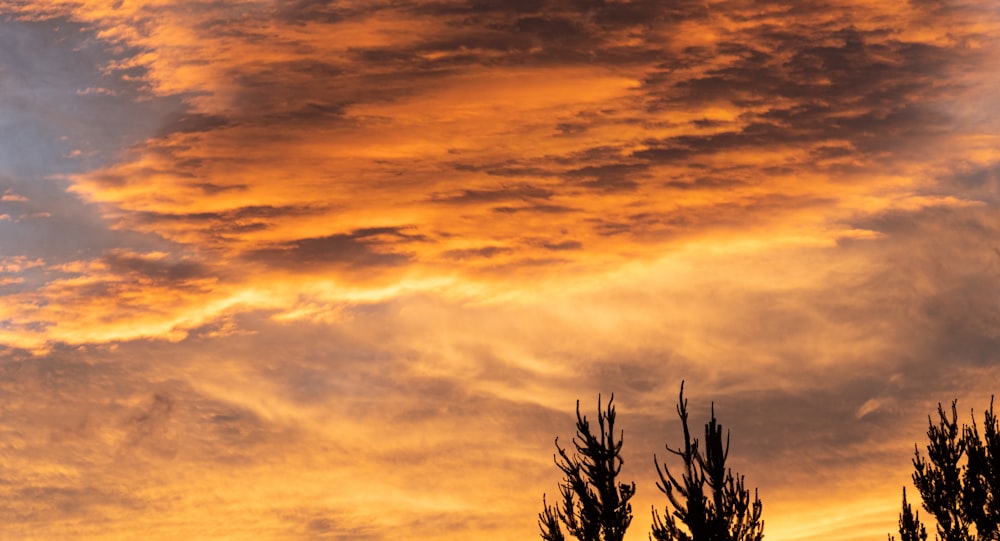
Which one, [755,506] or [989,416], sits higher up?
[989,416]

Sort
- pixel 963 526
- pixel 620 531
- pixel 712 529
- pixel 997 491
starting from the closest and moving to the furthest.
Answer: pixel 712 529 → pixel 620 531 → pixel 997 491 → pixel 963 526

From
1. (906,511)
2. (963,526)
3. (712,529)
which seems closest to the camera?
(712,529)

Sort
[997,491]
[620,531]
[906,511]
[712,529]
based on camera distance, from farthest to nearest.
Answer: [906,511] → [997,491] → [620,531] → [712,529]

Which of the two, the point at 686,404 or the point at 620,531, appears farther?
the point at 620,531

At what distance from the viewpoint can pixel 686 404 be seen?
75.5ft

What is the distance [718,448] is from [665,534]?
2.48 metres

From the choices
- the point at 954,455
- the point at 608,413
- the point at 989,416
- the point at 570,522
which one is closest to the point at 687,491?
the point at 608,413

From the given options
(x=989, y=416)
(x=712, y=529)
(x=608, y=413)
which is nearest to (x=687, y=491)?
(x=712, y=529)

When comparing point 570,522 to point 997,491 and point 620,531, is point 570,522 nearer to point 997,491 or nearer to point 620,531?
point 620,531

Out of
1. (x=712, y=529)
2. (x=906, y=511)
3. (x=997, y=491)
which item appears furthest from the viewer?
(x=906, y=511)

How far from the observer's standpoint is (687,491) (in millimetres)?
22844

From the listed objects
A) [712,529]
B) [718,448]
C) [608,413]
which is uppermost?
[608,413]

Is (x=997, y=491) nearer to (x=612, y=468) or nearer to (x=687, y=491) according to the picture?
(x=612, y=468)

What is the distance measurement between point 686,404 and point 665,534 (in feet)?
9.79
